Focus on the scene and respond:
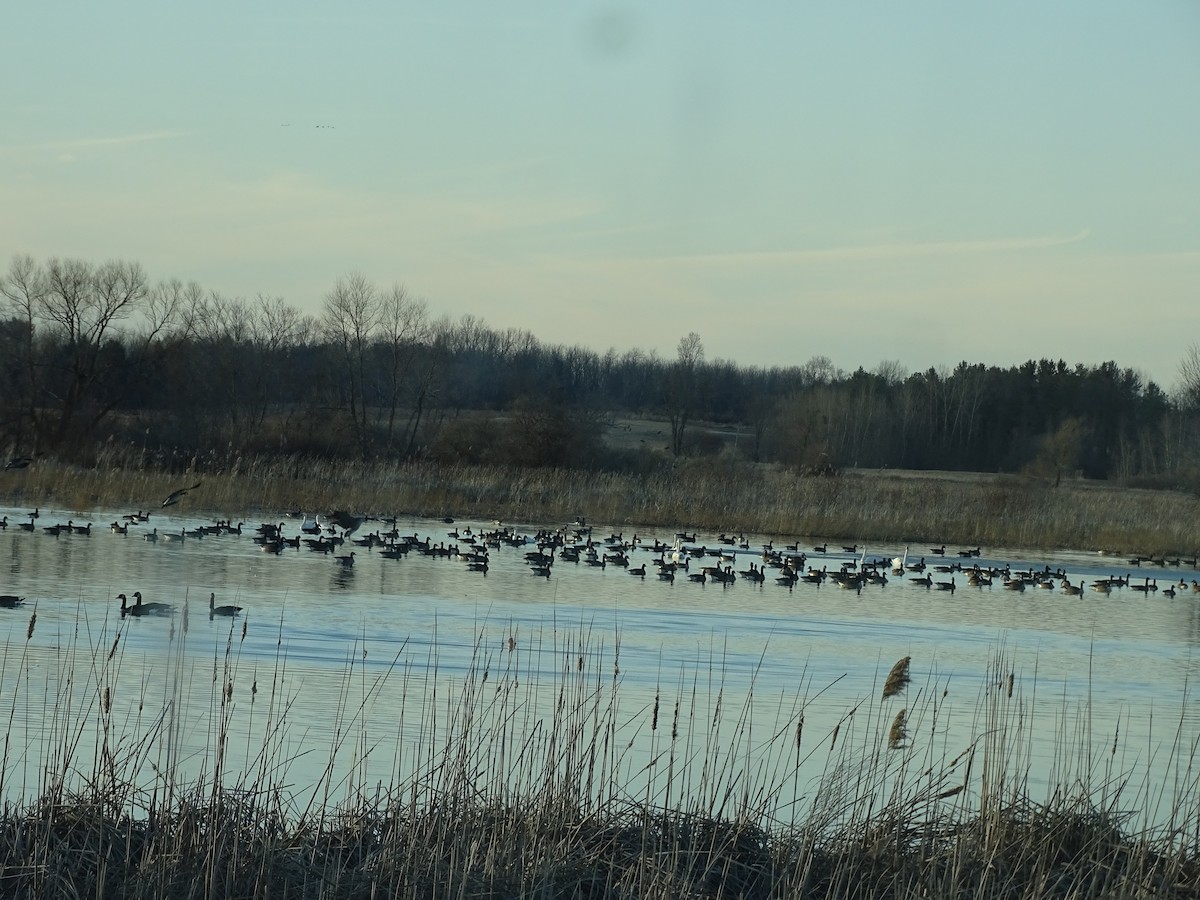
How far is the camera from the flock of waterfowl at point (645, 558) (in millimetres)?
22719

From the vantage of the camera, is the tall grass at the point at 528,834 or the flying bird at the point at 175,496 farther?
the flying bird at the point at 175,496

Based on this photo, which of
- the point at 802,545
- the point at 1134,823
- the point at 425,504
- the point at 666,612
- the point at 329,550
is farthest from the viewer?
the point at 425,504

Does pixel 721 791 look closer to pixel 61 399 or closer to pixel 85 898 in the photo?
pixel 85 898

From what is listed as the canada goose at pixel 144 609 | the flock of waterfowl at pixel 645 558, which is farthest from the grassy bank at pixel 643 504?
the canada goose at pixel 144 609

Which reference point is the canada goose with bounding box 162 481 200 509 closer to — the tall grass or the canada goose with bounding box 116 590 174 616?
the canada goose with bounding box 116 590 174 616

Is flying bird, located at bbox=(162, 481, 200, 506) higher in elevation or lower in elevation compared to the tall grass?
higher

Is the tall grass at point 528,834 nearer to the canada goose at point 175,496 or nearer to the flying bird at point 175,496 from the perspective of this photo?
the flying bird at point 175,496

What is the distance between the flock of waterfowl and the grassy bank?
4.19m

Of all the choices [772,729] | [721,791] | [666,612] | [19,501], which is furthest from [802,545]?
[721,791]

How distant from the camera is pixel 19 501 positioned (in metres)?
32.3

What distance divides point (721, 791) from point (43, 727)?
381 centimetres

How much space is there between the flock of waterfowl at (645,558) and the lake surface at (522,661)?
8.6 inches

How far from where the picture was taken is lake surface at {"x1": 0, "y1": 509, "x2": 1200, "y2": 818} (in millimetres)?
8438

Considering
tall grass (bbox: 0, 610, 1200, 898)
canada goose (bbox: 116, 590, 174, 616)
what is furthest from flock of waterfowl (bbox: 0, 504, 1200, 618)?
tall grass (bbox: 0, 610, 1200, 898)
